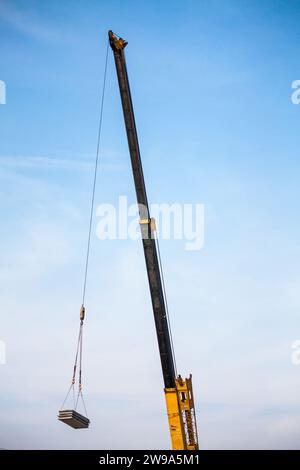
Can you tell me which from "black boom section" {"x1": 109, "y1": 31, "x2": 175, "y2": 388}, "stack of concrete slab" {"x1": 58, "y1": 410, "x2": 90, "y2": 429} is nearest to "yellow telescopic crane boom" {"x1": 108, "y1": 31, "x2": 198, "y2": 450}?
"black boom section" {"x1": 109, "y1": 31, "x2": 175, "y2": 388}

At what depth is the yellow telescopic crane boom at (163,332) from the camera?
19938 mm

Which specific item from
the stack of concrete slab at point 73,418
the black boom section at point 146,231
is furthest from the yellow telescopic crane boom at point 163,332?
the stack of concrete slab at point 73,418

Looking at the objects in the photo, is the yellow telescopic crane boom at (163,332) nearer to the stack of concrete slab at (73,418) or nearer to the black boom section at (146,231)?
the black boom section at (146,231)

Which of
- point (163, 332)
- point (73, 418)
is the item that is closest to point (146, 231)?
point (163, 332)

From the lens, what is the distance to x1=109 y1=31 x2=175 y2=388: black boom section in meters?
20.2

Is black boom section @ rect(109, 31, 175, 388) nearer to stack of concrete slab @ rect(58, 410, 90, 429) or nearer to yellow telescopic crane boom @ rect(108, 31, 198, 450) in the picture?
yellow telescopic crane boom @ rect(108, 31, 198, 450)

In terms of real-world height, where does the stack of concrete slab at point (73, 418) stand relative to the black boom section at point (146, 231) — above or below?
below
